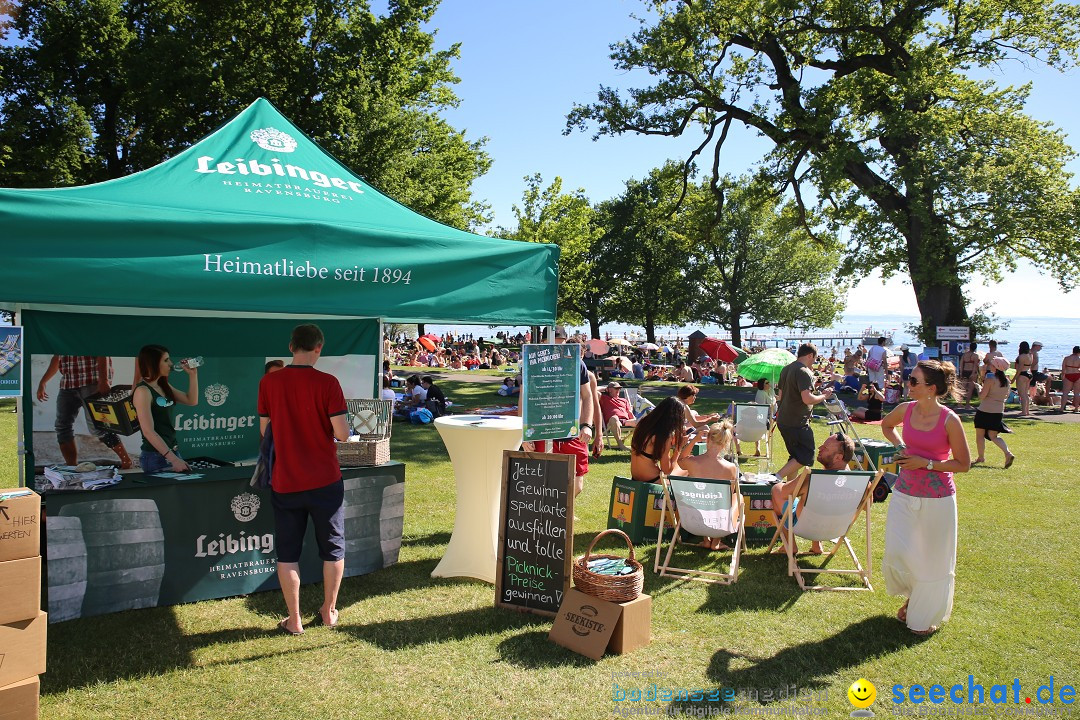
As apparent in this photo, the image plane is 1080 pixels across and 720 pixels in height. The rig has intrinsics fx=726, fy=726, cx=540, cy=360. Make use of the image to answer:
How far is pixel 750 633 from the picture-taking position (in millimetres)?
4254

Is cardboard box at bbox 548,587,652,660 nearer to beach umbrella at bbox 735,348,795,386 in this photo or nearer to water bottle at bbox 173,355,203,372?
water bottle at bbox 173,355,203,372

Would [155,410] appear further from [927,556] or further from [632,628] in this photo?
[927,556]

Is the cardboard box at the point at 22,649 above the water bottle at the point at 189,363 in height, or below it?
below

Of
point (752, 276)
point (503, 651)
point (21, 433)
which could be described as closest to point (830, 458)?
point (503, 651)

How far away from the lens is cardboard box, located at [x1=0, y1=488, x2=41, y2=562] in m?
2.99

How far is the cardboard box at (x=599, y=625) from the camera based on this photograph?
3846 millimetres

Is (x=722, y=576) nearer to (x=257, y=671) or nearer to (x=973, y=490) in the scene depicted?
(x=257, y=671)

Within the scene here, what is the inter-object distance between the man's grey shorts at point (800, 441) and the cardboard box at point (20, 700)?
237 inches

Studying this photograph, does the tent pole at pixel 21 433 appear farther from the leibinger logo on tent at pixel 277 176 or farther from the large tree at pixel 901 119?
the large tree at pixel 901 119

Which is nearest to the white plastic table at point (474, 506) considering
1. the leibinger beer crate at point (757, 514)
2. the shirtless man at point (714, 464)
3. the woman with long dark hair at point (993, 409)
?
the shirtless man at point (714, 464)

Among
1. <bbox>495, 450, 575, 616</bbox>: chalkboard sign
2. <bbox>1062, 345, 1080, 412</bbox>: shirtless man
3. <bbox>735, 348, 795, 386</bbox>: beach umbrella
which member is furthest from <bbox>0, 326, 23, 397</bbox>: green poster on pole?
<bbox>1062, 345, 1080, 412</bbox>: shirtless man

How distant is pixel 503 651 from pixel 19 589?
2250 mm

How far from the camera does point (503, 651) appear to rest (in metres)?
3.92

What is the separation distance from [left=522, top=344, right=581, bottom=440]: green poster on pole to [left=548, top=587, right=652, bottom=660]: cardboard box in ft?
3.54
